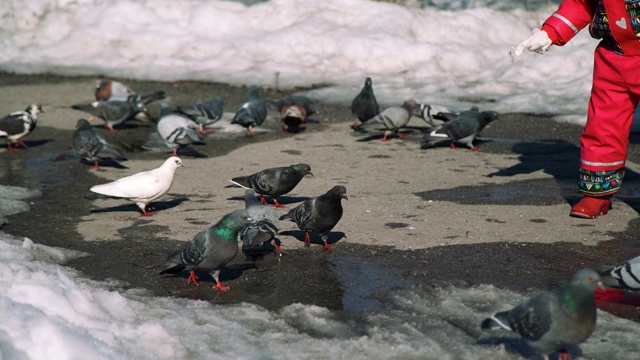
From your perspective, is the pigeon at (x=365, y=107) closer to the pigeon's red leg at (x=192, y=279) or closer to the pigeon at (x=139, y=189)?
the pigeon at (x=139, y=189)

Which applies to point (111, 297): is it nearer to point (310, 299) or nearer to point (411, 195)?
point (310, 299)

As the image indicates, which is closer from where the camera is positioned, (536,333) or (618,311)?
(536,333)

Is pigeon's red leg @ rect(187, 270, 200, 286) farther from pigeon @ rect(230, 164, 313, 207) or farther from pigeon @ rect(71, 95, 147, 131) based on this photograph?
pigeon @ rect(71, 95, 147, 131)

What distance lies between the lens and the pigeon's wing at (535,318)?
15.4 feet

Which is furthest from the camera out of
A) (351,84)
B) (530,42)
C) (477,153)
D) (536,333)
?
(351,84)

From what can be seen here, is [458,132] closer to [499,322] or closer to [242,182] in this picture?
[242,182]

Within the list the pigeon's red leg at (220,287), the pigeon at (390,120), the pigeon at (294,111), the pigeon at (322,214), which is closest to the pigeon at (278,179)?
the pigeon at (322,214)

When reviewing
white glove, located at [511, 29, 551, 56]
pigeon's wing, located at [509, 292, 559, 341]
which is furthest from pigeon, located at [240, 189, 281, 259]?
white glove, located at [511, 29, 551, 56]

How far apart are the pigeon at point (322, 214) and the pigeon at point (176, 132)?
3.74 m

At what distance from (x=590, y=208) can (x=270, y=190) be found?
2824 millimetres

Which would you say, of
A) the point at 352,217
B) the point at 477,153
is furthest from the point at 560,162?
the point at 352,217

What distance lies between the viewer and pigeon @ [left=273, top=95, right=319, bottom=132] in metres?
11.8

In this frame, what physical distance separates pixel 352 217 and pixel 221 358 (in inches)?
126

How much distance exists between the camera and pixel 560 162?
33.0 feet
